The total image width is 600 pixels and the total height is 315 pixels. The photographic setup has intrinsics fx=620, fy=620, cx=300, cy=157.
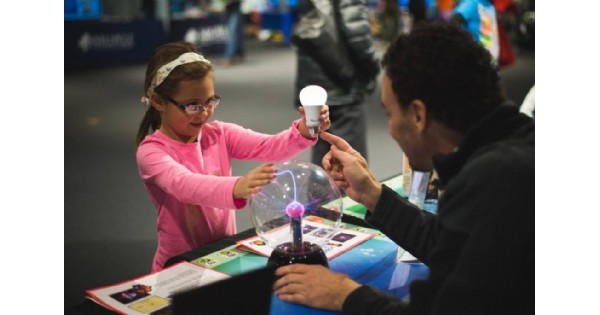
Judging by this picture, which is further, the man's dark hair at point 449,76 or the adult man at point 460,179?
the man's dark hair at point 449,76

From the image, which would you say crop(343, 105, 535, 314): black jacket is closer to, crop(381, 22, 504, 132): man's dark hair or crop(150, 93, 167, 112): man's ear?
crop(381, 22, 504, 132): man's dark hair

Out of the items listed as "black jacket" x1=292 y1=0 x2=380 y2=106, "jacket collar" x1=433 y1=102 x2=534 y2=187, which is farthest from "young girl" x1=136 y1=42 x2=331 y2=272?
"black jacket" x1=292 y1=0 x2=380 y2=106

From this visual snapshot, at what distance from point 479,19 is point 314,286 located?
302 cm

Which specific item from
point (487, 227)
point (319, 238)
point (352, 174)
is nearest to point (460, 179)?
point (487, 227)

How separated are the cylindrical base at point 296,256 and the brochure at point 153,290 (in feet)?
0.56

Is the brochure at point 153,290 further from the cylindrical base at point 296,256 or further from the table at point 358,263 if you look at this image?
the cylindrical base at point 296,256

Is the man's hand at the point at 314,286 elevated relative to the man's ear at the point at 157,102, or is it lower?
lower

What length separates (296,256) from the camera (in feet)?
6.18

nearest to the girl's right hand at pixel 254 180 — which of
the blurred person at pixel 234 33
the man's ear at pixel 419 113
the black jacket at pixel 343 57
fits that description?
the man's ear at pixel 419 113

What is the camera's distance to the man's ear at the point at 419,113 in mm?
1506

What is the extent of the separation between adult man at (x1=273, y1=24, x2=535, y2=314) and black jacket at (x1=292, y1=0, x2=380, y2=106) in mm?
2722

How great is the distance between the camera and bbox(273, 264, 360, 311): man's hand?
5.47 ft

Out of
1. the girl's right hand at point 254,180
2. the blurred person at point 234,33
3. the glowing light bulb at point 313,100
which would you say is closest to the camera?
the girl's right hand at point 254,180

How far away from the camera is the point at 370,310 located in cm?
154
